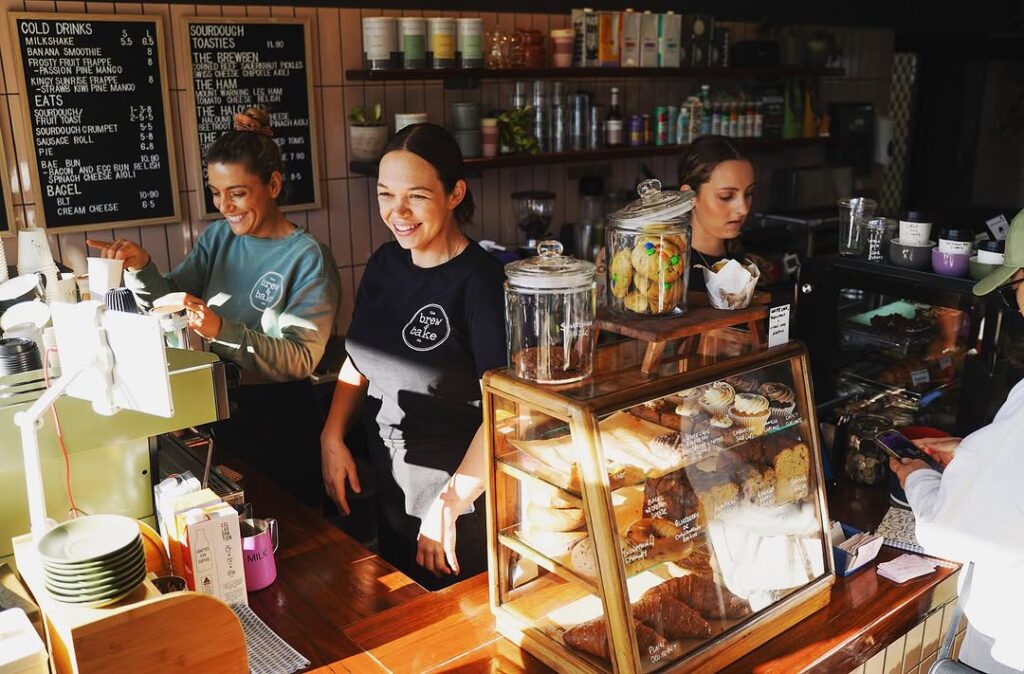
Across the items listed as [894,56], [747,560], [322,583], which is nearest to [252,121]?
[322,583]

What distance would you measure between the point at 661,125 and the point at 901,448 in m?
3.48

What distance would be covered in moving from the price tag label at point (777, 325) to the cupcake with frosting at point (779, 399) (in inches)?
3.5

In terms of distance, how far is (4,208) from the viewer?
363cm

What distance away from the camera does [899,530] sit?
222 cm

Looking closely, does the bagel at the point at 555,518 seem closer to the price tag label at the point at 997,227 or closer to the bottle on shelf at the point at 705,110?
the price tag label at the point at 997,227

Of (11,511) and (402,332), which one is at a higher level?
(402,332)

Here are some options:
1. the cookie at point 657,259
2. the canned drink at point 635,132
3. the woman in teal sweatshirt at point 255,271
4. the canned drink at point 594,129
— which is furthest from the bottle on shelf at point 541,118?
the cookie at point 657,259

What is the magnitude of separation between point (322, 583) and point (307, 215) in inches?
106

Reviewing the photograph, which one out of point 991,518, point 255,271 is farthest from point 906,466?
point 255,271

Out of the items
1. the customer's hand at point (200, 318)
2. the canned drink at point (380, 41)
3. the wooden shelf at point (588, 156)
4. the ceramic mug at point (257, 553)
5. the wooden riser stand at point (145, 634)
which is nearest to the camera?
the wooden riser stand at point (145, 634)

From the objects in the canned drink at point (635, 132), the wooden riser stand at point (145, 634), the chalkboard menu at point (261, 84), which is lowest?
the wooden riser stand at point (145, 634)

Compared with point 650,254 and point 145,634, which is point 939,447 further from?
point 145,634

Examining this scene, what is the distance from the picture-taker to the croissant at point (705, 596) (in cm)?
176

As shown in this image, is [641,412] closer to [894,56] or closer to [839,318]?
[839,318]
